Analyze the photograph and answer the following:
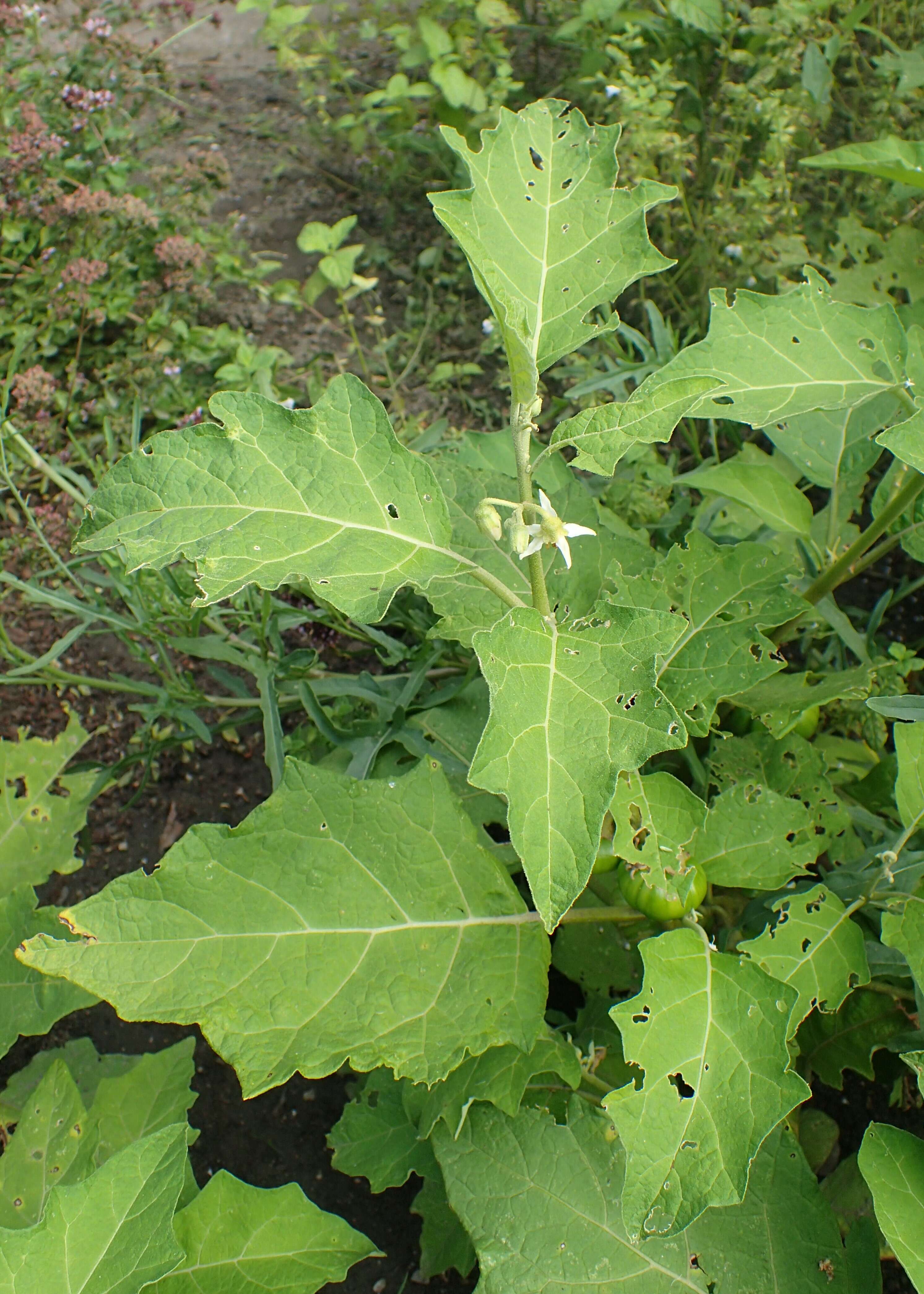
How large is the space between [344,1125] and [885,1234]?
1.03m

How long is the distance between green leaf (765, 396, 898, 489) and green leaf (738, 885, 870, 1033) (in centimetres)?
87

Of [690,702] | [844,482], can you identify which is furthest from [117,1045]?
[844,482]

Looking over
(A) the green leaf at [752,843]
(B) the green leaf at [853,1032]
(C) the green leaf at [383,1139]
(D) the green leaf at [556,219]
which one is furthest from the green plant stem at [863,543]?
(C) the green leaf at [383,1139]

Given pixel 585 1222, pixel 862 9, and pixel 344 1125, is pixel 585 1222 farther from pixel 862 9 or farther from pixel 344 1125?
pixel 862 9

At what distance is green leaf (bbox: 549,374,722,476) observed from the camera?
49.1 inches

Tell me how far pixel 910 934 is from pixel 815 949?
5.7 inches

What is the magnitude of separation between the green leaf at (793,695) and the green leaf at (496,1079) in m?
0.68

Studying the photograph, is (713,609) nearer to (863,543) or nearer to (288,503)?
(863,543)

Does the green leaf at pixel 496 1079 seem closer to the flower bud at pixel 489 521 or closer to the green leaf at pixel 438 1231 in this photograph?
the green leaf at pixel 438 1231

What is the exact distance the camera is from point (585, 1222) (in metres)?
1.55

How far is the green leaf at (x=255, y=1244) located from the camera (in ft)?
4.99

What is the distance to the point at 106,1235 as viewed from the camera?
53.1 inches

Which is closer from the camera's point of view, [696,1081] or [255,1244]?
[696,1081]

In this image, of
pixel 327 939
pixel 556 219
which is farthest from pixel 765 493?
pixel 327 939
